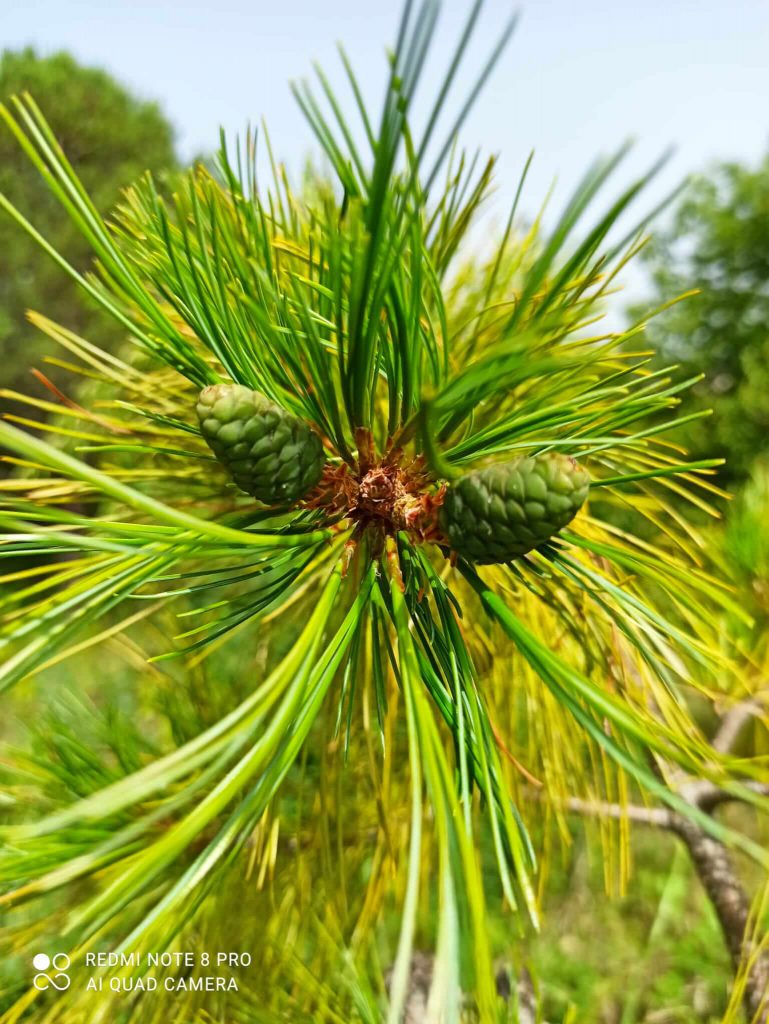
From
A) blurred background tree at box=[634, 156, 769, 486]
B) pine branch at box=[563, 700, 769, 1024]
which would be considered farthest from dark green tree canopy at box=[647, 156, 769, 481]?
pine branch at box=[563, 700, 769, 1024]

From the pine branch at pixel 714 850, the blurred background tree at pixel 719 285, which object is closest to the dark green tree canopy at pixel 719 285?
the blurred background tree at pixel 719 285

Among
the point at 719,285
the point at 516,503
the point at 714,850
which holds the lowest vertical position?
→ the point at 714,850

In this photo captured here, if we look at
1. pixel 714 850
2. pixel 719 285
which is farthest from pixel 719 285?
pixel 714 850

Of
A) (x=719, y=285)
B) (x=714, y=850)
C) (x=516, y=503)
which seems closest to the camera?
(x=516, y=503)

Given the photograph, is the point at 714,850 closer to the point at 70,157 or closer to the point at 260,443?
the point at 260,443

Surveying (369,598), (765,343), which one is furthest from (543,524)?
(765,343)
